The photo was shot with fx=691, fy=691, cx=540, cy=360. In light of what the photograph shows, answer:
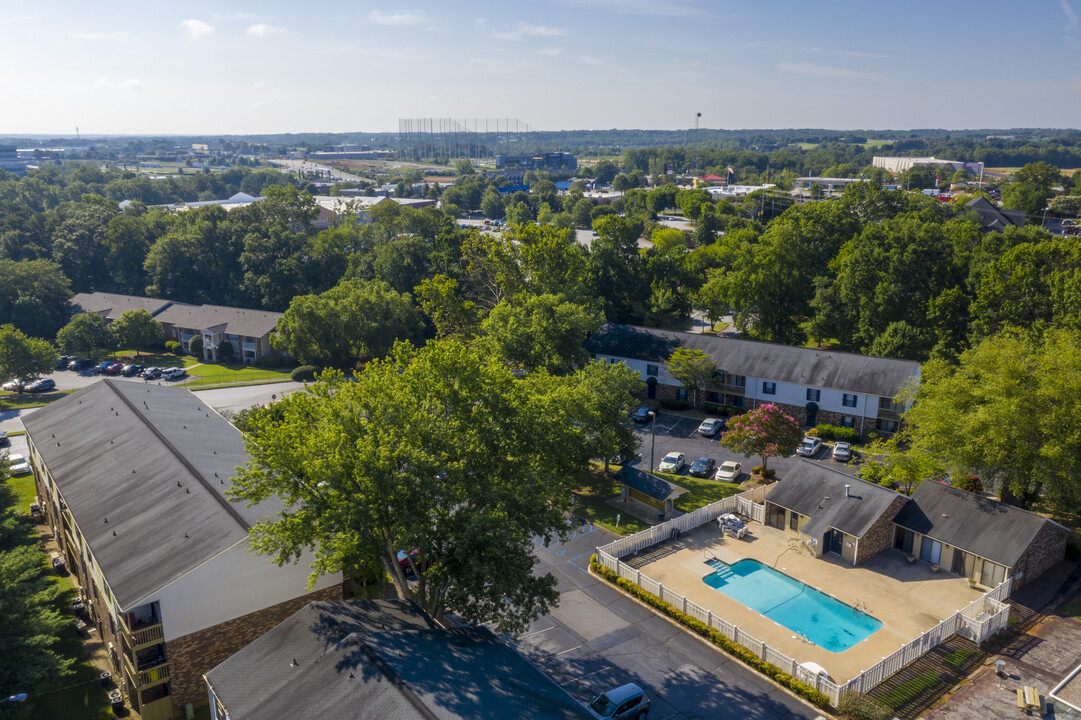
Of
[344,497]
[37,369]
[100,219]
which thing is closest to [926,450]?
[344,497]

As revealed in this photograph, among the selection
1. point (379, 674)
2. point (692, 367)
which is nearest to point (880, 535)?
point (692, 367)

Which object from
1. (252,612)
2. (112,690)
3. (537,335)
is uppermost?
(537,335)

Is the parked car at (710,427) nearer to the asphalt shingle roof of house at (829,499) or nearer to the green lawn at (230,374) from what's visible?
the asphalt shingle roof of house at (829,499)

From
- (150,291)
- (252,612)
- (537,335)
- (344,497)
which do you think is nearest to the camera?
(344,497)

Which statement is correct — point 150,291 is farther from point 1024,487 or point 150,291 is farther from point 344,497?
point 1024,487

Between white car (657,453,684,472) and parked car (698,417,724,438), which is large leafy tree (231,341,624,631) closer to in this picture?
white car (657,453,684,472)

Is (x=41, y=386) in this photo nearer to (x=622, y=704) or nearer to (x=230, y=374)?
(x=230, y=374)
